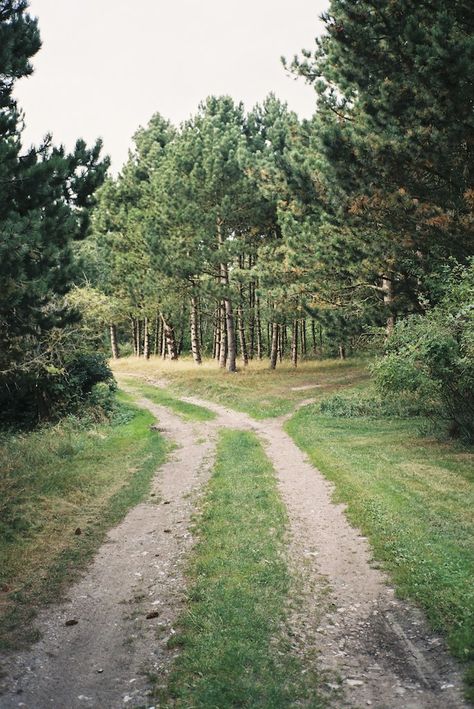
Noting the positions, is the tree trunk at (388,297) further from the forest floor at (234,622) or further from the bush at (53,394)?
the forest floor at (234,622)

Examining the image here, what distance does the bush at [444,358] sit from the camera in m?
14.1

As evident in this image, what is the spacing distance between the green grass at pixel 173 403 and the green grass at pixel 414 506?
20.8 ft

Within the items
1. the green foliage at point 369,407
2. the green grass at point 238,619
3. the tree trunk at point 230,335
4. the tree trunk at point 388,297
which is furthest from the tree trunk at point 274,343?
the green grass at point 238,619

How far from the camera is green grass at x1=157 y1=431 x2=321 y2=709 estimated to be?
5.49m

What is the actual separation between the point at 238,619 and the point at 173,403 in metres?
22.7

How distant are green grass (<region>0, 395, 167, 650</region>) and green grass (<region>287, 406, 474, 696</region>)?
5010 millimetres

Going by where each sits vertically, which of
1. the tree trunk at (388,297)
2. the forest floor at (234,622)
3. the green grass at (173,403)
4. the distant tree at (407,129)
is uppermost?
the distant tree at (407,129)

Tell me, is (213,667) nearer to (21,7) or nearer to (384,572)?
(384,572)

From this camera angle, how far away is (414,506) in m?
11.1

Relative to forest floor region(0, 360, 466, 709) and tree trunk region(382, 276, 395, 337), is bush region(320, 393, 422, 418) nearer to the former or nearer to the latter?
tree trunk region(382, 276, 395, 337)

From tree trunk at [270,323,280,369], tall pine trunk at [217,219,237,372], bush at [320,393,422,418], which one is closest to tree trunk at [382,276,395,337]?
bush at [320,393,422,418]

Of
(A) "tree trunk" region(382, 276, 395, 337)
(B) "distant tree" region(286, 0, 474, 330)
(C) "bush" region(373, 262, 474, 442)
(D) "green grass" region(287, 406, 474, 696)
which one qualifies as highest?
(B) "distant tree" region(286, 0, 474, 330)

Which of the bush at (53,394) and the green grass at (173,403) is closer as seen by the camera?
the bush at (53,394)

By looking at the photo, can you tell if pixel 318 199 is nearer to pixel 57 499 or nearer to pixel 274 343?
pixel 57 499
